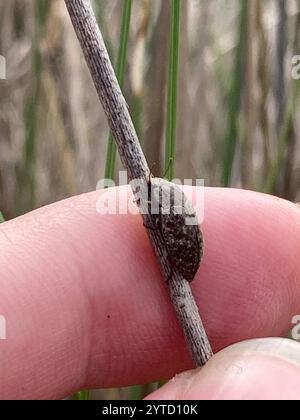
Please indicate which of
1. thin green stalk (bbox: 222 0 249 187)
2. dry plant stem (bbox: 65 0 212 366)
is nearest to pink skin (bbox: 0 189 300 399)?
dry plant stem (bbox: 65 0 212 366)

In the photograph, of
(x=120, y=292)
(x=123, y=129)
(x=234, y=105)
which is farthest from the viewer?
(x=234, y=105)

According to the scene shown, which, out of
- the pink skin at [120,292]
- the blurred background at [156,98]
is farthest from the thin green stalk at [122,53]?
the blurred background at [156,98]

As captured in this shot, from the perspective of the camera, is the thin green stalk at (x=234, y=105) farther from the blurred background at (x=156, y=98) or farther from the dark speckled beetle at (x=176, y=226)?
the dark speckled beetle at (x=176, y=226)

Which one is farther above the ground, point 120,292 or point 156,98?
point 156,98

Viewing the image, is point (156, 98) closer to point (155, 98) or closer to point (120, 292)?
point (155, 98)

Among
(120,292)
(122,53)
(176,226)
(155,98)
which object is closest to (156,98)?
(155,98)

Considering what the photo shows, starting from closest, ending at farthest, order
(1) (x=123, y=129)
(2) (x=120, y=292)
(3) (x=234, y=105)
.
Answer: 1. (1) (x=123, y=129)
2. (2) (x=120, y=292)
3. (3) (x=234, y=105)
